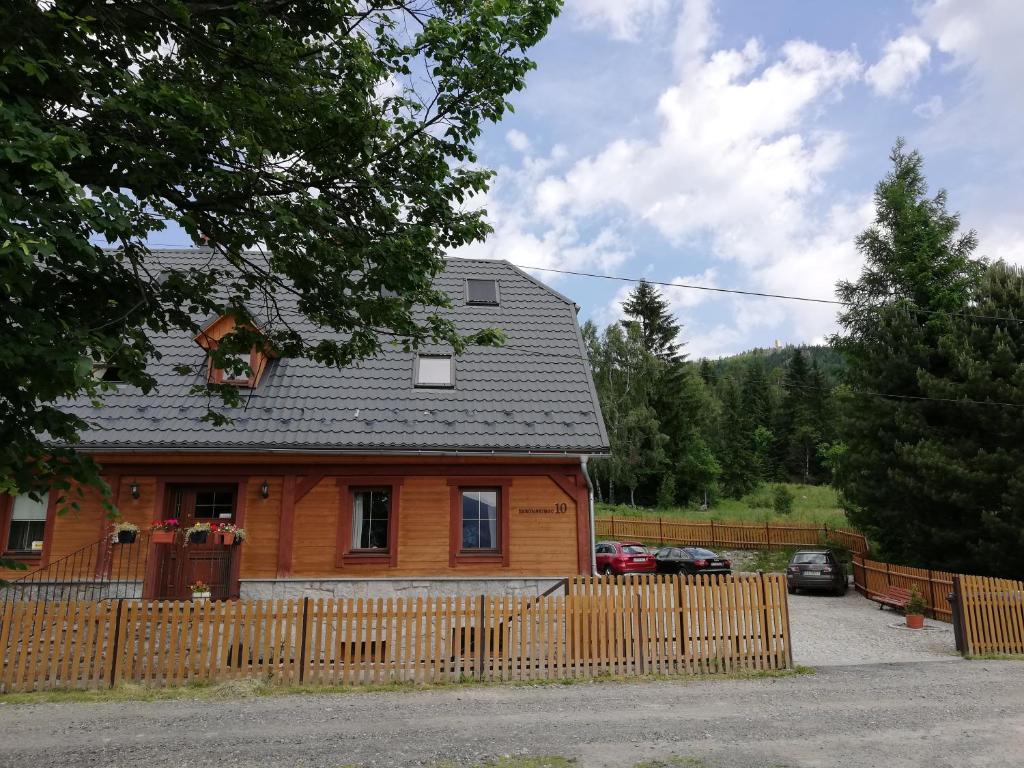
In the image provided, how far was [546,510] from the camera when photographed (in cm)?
1245

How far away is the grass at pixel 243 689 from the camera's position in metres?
8.01

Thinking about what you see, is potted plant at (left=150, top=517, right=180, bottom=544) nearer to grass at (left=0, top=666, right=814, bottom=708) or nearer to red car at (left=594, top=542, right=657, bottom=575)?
grass at (left=0, top=666, right=814, bottom=708)

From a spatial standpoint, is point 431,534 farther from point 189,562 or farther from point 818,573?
point 818,573

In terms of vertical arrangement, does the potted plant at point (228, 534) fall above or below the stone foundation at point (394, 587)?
above

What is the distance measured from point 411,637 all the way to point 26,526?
8.22 m

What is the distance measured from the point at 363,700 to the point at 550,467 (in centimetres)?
576

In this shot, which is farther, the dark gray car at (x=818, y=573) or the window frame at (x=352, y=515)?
the dark gray car at (x=818, y=573)

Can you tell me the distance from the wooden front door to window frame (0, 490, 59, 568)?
189 cm

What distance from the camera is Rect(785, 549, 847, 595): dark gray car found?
19594 millimetres

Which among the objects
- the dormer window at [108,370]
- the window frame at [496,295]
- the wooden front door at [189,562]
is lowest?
the wooden front door at [189,562]

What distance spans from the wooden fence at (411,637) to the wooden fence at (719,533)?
786 inches

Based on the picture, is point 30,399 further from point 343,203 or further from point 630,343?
point 630,343

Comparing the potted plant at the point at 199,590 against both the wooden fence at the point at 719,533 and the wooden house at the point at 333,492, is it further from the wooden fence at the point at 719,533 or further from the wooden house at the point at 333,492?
the wooden fence at the point at 719,533

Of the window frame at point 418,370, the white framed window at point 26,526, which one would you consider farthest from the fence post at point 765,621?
the white framed window at point 26,526
